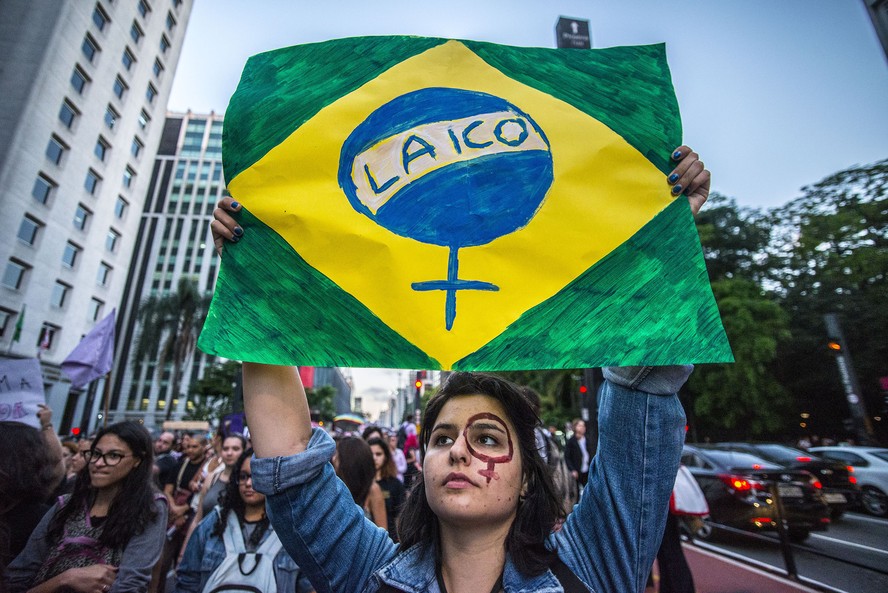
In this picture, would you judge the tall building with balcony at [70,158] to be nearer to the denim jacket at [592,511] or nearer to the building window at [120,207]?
the building window at [120,207]

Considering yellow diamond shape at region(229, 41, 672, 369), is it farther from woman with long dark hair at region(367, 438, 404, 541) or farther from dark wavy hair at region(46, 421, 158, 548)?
woman with long dark hair at region(367, 438, 404, 541)

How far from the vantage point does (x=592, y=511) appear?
128 centimetres

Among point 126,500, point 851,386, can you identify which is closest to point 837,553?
point 126,500

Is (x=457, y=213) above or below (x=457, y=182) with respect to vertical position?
below

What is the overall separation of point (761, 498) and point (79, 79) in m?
36.0

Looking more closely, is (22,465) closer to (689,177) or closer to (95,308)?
(689,177)

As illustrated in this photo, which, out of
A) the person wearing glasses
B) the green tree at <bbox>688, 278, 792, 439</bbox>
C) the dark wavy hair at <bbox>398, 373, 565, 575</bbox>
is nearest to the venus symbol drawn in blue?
the dark wavy hair at <bbox>398, 373, 565, 575</bbox>

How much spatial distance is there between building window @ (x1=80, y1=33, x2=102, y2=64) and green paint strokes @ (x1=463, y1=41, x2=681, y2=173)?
34961 mm

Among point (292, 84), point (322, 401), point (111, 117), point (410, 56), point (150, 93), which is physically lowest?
point (292, 84)

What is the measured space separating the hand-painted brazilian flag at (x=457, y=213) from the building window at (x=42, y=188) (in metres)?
31.2

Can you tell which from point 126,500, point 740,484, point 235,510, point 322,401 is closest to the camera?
point 126,500

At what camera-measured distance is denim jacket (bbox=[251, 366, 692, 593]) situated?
120cm

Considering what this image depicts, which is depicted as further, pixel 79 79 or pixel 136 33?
pixel 136 33

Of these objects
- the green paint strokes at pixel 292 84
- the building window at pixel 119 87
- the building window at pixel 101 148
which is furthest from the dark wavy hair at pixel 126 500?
the building window at pixel 119 87
